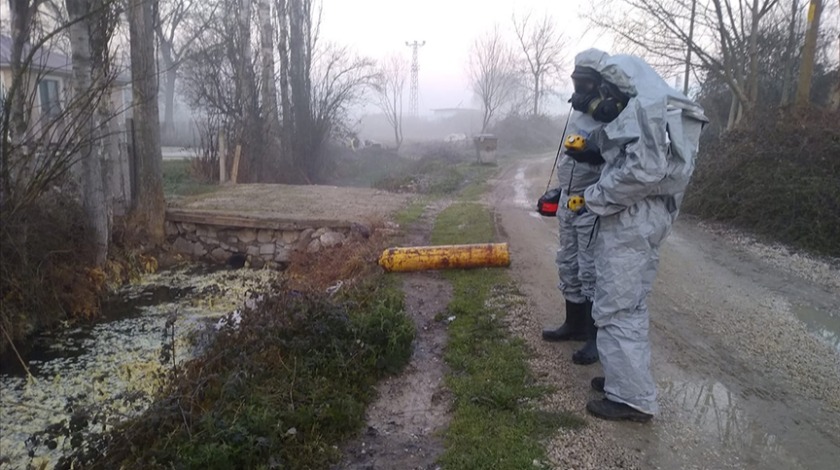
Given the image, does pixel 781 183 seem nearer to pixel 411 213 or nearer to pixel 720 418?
pixel 411 213

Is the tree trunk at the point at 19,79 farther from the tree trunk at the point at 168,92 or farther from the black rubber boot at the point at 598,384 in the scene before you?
the tree trunk at the point at 168,92

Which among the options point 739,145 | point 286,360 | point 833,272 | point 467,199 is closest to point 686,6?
point 739,145

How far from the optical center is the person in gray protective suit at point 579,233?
146 inches

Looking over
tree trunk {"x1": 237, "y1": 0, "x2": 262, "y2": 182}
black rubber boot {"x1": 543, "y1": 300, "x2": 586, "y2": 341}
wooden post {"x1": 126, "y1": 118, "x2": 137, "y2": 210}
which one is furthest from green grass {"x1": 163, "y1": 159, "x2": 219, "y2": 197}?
black rubber boot {"x1": 543, "y1": 300, "x2": 586, "y2": 341}

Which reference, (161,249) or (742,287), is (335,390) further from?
(161,249)

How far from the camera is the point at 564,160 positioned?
4180 millimetres

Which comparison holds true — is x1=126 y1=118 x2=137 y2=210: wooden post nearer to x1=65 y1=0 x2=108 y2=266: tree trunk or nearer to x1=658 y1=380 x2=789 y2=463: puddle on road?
x1=65 y1=0 x2=108 y2=266: tree trunk

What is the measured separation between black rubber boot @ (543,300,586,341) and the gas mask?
160 centimetres

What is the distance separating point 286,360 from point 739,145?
34.9 feet

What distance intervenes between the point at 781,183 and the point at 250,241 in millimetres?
9191

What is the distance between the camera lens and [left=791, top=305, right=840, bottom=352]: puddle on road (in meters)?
4.92

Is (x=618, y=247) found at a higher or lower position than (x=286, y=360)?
higher

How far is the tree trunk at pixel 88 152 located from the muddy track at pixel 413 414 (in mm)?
5766

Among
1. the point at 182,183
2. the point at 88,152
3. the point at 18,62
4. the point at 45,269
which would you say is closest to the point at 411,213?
the point at 88,152
